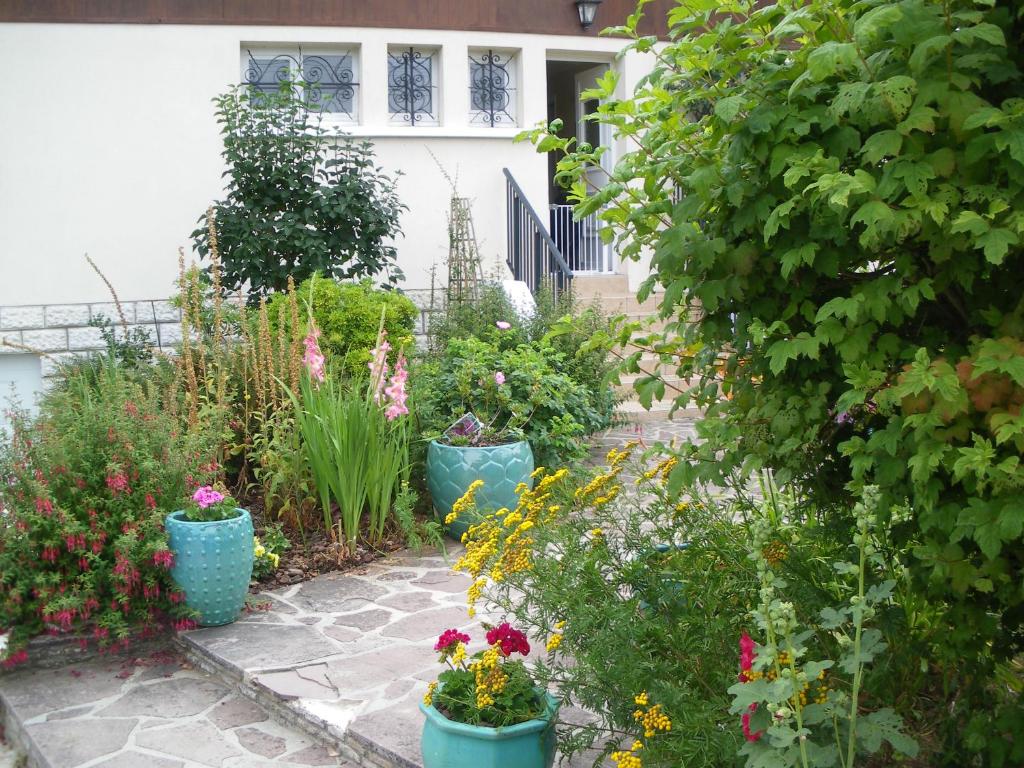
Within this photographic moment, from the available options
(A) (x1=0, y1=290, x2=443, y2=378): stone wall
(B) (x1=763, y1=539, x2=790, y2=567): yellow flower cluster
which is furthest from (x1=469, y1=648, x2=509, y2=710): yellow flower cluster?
(A) (x1=0, y1=290, x2=443, y2=378): stone wall

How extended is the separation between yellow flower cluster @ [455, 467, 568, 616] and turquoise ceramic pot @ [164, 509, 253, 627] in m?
1.76

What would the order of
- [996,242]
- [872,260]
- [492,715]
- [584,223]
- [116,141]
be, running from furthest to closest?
[584,223], [116,141], [492,715], [872,260], [996,242]

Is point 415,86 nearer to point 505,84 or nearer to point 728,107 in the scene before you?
point 505,84

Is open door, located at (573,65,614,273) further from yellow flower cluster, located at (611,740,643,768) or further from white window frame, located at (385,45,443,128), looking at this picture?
yellow flower cluster, located at (611,740,643,768)

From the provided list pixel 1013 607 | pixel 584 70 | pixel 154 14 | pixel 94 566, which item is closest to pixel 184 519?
pixel 94 566

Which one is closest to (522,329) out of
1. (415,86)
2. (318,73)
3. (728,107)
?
(415,86)

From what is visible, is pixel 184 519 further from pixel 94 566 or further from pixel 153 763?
pixel 153 763

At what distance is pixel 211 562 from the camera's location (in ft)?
16.2

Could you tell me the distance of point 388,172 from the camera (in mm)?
10773

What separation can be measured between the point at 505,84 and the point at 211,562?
7867 mm

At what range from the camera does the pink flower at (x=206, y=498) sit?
503cm

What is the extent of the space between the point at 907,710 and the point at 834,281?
1230 millimetres

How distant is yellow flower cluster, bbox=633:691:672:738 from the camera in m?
2.76

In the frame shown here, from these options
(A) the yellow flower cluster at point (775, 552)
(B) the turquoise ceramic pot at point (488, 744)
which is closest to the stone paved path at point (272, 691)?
(B) the turquoise ceramic pot at point (488, 744)
